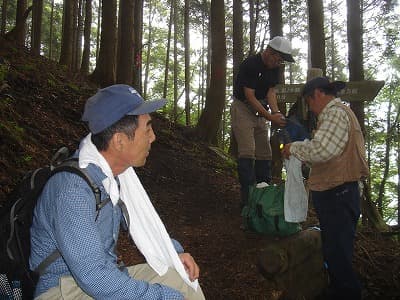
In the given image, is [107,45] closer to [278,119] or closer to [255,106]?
[255,106]

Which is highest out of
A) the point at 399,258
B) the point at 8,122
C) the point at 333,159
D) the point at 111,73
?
the point at 111,73

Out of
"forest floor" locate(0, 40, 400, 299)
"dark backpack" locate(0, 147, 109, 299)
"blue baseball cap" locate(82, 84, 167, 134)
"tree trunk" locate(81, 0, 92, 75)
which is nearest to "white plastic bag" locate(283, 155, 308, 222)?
"forest floor" locate(0, 40, 400, 299)

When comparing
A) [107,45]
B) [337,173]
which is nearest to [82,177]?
[337,173]

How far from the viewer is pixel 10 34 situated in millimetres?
13609

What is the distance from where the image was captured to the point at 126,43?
11352 mm

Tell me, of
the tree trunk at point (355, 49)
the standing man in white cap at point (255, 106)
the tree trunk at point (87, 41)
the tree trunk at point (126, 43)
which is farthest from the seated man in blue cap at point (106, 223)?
the tree trunk at point (87, 41)

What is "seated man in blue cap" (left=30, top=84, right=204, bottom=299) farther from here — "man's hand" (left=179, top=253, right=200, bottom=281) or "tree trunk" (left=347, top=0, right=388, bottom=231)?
"tree trunk" (left=347, top=0, right=388, bottom=231)

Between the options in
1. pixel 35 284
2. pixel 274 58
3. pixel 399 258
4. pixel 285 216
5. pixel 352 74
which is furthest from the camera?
pixel 352 74

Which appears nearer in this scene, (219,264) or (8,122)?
(219,264)

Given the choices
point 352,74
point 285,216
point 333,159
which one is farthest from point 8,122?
point 352,74

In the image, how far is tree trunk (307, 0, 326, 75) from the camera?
703 centimetres

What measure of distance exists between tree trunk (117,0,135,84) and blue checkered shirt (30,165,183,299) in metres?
9.85

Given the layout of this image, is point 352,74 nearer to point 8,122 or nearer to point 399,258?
point 399,258

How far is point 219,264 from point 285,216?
40.9 inches
